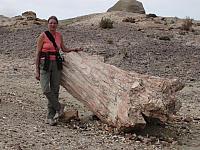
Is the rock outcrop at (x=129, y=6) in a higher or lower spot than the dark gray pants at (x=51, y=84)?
higher

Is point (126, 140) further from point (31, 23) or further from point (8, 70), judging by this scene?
point (31, 23)

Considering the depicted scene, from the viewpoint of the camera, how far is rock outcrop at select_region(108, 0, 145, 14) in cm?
4750

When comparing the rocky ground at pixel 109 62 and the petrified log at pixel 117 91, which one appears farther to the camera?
the petrified log at pixel 117 91

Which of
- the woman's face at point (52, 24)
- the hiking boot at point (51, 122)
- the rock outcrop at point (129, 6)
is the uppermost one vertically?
the rock outcrop at point (129, 6)

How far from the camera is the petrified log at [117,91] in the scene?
862cm

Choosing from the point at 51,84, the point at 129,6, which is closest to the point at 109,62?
the point at 51,84

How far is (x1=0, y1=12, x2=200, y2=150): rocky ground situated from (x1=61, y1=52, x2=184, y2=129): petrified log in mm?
342

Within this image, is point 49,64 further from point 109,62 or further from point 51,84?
point 109,62

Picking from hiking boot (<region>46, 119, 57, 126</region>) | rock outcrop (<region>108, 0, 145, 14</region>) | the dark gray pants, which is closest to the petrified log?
the dark gray pants

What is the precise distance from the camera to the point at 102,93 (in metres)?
9.04

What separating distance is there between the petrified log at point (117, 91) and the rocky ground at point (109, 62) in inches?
13.5

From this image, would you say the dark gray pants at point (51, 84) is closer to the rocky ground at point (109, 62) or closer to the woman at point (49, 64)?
the woman at point (49, 64)

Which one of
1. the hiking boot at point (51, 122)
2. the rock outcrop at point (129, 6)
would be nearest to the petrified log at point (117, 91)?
the hiking boot at point (51, 122)

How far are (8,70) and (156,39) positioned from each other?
10.0 metres
